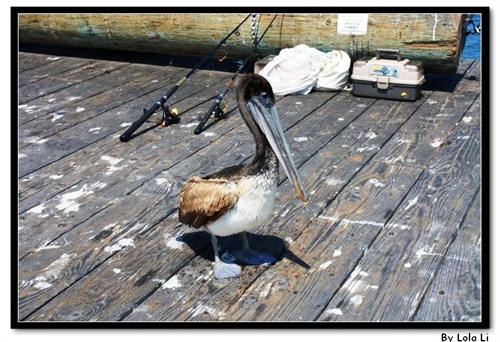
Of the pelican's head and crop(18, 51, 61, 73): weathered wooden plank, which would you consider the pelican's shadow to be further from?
crop(18, 51, 61, 73): weathered wooden plank

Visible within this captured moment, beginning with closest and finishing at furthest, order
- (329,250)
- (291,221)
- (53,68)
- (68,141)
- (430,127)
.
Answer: (329,250)
(291,221)
(68,141)
(430,127)
(53,68)

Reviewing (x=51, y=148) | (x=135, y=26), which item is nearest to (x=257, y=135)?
(x=51, y=148)

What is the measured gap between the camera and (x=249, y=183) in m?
3.52

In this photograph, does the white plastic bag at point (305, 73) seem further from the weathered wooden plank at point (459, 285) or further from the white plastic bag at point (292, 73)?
the weathered wooden plank at point (459, 285)

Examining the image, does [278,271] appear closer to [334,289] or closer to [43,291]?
[334,289]

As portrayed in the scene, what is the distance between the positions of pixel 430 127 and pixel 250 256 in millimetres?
→ 2482

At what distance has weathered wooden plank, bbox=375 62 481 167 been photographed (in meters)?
5.25

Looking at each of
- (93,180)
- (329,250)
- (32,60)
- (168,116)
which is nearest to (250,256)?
(329,250)

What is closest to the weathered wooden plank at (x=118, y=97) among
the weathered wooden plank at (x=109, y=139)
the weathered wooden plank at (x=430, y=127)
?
the weathered wooden plank at (x=109, y=139)

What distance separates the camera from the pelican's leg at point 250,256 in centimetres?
385

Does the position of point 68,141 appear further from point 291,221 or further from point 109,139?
point 291,221

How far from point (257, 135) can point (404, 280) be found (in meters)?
1.02

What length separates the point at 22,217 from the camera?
14.6ft

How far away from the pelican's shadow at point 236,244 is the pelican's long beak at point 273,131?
0.52 metres
